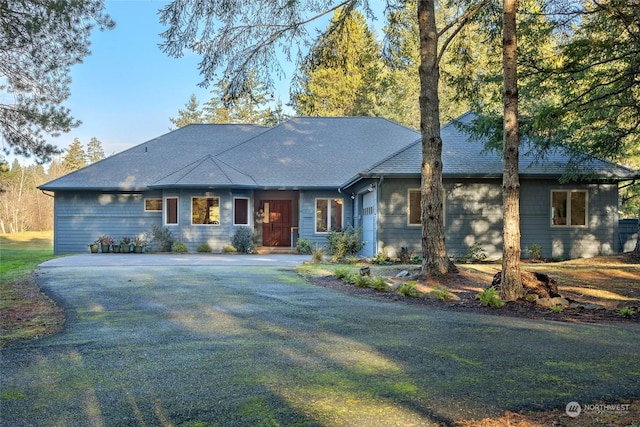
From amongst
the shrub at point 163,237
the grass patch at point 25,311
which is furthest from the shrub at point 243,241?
the grass patch at point 25,311

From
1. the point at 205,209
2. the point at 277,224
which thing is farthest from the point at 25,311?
the point at 277,224

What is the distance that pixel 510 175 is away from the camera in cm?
827

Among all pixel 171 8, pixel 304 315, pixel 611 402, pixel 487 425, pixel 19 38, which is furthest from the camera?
pixel 171 8

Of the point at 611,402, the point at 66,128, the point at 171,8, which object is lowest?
the point at 611,402

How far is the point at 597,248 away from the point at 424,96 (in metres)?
10.3

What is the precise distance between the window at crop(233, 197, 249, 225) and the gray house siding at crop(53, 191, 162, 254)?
3.38 m

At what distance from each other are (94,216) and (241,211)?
20.8 feet

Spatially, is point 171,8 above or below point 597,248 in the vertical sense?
above

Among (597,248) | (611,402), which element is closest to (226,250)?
(597,248)

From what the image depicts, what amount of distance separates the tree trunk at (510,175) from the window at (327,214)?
501 inches

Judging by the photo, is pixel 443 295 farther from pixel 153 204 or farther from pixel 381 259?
pixel 153 204

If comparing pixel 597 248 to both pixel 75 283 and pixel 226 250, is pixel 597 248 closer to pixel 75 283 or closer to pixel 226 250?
pixel 226 250

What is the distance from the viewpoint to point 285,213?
22344 millimetres

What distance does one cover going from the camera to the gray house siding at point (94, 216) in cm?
2123
